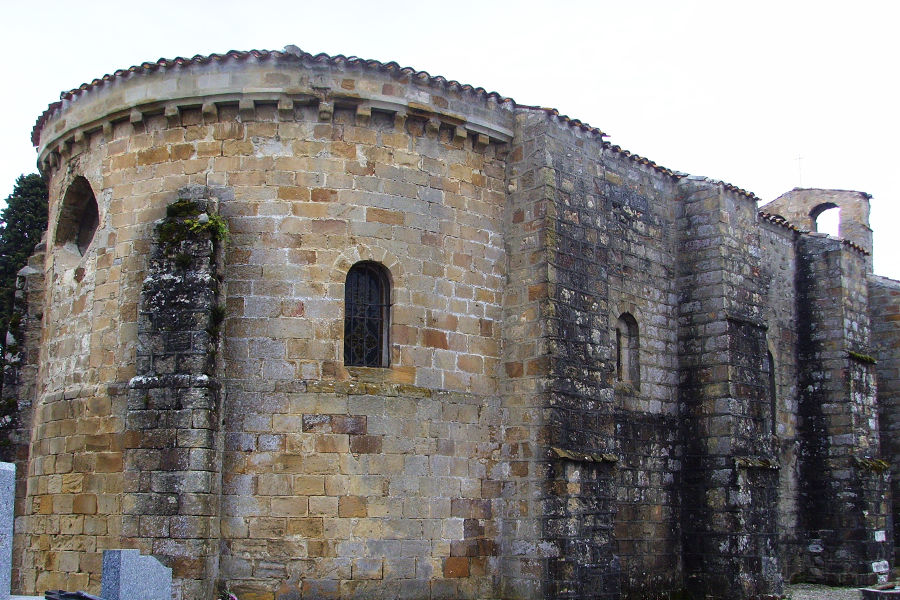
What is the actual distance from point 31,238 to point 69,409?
999cm

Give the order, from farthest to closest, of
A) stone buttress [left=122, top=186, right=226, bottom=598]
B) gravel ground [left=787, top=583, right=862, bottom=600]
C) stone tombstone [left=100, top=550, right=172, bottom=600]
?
gravel ground [left=787, top=583, right=862, bottom=600]
stone buttress [left=122, top=186, right=226, bottom=598]
stone tombstone [left=100, top=550, right=172, bottom=600]

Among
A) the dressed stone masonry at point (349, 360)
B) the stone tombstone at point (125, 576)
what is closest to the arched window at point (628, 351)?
the dressed stone masonry at point (349, 360)

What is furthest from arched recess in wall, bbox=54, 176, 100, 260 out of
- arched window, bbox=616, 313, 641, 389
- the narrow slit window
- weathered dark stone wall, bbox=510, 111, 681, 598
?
arched window, bbox=616, 313, 641, 389

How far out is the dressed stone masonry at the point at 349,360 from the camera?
435 inches

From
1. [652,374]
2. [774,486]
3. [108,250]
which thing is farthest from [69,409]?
[774,486]

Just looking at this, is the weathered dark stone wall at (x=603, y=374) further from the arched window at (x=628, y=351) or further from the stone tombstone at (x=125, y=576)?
the stone tombstone at (x=125, y=576)

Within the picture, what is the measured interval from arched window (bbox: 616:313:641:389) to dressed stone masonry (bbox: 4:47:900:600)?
56mm

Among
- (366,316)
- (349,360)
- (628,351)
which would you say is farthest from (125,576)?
(628,351)

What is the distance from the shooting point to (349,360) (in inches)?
470

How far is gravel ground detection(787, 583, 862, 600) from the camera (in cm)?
1558

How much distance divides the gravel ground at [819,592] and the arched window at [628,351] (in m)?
4.59

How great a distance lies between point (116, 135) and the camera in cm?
1262

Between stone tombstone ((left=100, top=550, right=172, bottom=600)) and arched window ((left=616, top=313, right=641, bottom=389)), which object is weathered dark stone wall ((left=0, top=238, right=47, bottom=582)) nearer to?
stone tombstone ((left=100, top=550, right=172, bottom=600))

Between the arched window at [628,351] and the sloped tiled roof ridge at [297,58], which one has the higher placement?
the sloped tiled roof ridge at [297,58]
